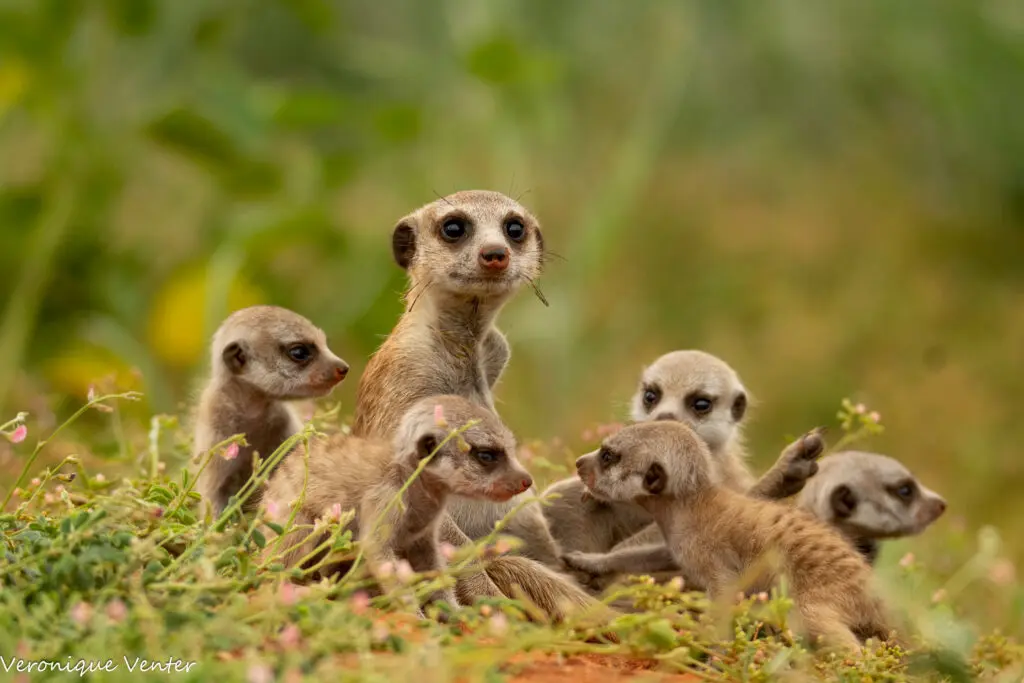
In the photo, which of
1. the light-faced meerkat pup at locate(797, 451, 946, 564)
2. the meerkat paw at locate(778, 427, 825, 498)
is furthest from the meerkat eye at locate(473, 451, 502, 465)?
the light-faced meerkat pup at locate(797, 451, 946, 564)

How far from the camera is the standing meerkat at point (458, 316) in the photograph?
366 cm

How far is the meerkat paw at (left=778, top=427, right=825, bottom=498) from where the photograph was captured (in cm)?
377

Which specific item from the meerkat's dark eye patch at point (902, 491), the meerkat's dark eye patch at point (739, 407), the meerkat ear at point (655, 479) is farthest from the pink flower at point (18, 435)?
the meerkat's dark eye patch at point (902, 491)

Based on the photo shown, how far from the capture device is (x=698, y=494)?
364 centimetres

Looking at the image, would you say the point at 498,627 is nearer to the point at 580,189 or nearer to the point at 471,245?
the point at 471,245

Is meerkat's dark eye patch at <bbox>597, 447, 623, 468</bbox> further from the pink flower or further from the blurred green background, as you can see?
the pink flower

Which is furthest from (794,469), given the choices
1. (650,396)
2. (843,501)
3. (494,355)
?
(494,355)

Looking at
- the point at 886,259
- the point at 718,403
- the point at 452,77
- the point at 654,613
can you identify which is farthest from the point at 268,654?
the point at 886,259

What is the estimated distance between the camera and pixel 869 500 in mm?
4031

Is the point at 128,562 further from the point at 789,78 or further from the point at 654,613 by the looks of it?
the point at 789,78

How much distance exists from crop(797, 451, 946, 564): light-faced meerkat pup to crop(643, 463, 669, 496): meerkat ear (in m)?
0.61

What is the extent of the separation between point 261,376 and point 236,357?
0.11m

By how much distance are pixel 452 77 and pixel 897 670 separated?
6851 mm

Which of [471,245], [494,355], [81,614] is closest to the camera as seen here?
[81,614]
